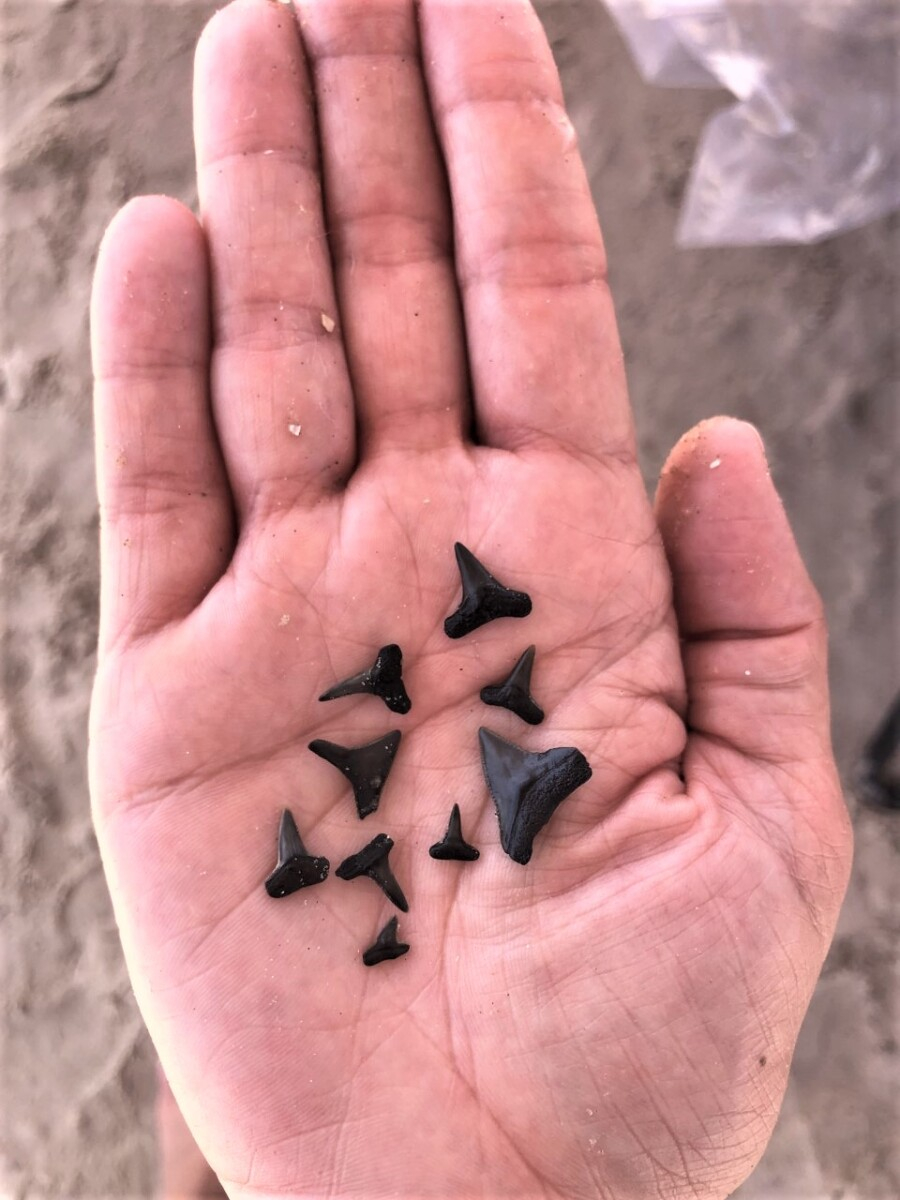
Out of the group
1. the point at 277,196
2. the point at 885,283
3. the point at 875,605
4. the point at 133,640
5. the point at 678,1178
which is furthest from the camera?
the point at 885,283

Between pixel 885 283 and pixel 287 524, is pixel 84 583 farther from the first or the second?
pixel 885 283

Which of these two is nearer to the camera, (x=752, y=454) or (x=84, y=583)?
(x=752, y=454)

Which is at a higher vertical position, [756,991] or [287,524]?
[287,524]

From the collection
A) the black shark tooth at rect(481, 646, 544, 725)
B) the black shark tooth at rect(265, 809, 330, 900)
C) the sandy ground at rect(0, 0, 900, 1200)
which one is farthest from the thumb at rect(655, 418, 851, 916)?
the sandy ground at rect(0, 0, 900, 1200)

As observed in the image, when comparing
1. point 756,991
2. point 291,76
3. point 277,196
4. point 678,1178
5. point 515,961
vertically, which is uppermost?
point 291,76

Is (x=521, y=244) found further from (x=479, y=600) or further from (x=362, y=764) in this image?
(x=362, y=764)

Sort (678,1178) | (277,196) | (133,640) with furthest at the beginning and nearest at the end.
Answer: (277,196), (133,640), (678,1178)

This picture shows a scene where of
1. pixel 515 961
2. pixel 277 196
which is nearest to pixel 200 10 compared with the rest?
pixel 277 196
